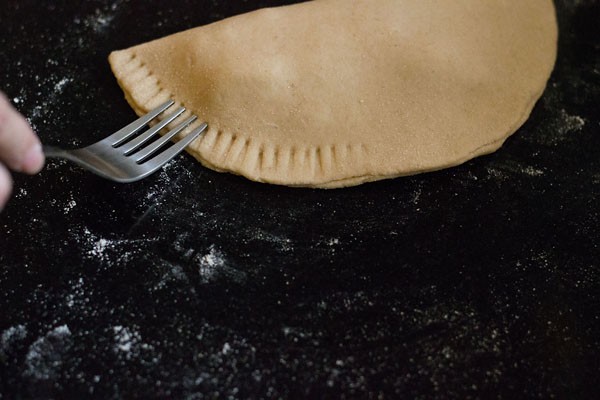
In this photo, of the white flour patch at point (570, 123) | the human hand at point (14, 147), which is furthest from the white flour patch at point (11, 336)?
the white flour patch at point (570, 123)

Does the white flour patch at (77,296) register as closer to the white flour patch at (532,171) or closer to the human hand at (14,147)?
the human hand at (14,147)

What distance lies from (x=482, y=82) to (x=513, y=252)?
1.10 ft

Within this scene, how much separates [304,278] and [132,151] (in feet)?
1.30

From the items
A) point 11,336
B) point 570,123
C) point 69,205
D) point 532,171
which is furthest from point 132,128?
point 570,123

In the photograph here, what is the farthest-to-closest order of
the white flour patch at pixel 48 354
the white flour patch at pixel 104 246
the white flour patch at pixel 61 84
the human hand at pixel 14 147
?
the white flour patch at pixel 61 84
the white flour patch at pixel 104 246
the white flour patch at pixel 48 354
the human hand at pixel 14 147

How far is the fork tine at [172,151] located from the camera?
1.06m

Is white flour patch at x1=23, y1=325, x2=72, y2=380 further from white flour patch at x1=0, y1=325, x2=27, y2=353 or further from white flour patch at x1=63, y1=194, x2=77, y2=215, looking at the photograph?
white flour patch at x1=63, y1=194, x2=77, y2=215

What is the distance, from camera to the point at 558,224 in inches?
41.8

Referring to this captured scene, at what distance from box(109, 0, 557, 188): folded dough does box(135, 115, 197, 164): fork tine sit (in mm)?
43

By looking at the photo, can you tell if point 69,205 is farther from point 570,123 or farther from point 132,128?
point 570,123

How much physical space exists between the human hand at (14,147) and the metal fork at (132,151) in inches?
7.0

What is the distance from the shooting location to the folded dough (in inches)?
43.2

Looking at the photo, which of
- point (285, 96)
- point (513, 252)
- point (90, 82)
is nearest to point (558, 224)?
point (513, 252)


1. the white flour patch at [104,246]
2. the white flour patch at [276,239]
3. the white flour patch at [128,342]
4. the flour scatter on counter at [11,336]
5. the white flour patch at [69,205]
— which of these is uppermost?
the white flour patch at [69,205]
